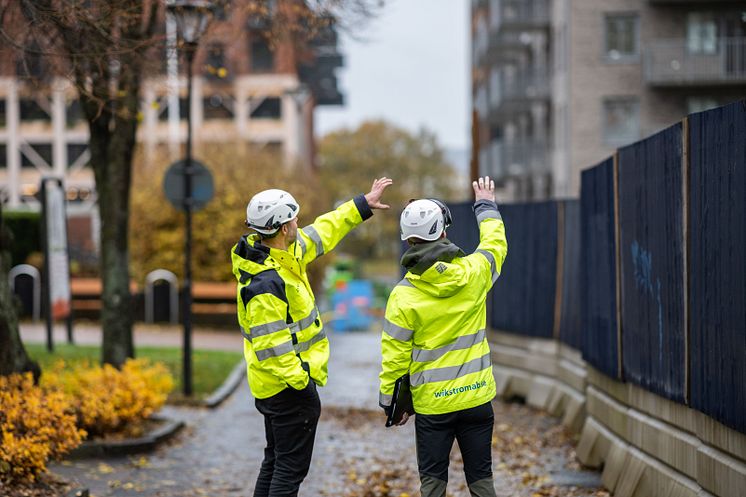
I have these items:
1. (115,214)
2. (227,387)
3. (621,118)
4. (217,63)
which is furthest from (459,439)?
(621,118)

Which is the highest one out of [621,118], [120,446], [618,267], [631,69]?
[631,69]

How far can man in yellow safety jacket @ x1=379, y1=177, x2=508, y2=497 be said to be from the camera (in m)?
6.12

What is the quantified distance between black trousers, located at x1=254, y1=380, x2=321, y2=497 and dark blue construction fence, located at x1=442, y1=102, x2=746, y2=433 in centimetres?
223

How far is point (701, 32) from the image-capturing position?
128ft

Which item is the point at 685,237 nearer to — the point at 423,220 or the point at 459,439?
the point at 423,220

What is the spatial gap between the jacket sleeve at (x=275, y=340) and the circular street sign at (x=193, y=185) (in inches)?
323

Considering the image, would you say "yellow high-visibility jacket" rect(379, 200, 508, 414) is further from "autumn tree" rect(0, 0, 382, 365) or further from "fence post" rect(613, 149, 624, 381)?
"autumn tree" rect(0, 0, 382, 365)

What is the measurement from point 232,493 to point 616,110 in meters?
33.7

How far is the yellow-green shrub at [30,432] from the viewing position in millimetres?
7426

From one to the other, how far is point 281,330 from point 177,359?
12042 mm

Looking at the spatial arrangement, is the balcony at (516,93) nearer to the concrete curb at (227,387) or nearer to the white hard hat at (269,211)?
the concrete curb at (227,387)

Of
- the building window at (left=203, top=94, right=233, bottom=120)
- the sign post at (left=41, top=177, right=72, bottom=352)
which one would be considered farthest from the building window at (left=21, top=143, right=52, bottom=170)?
the sign post at (left=41, top=177, right=72, bottom=352)

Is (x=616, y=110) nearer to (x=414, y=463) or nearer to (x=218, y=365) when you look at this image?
(x=218, y=365)

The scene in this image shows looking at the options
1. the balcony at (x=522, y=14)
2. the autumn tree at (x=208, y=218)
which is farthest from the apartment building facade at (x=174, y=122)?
the autumn tree at (x=208, y=218)
